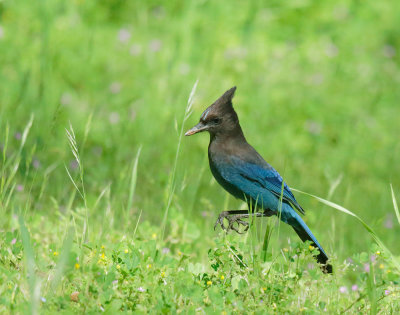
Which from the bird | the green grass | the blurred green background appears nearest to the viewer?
the green grass

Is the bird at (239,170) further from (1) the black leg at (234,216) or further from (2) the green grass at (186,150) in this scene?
(2) the green grass at (186,150)

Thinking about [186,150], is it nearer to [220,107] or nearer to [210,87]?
[220,107]

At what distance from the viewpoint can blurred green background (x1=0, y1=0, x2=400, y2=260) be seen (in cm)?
483

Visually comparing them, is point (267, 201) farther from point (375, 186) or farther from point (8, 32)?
point (8, 32)

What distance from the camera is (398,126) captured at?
676 centimetres

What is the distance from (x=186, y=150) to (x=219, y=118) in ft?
2.16

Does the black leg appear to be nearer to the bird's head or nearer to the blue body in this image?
the blue body

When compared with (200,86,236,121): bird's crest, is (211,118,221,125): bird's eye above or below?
below

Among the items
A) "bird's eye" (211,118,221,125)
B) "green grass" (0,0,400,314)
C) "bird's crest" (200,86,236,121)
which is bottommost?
"green grass" (0,0,400,314)

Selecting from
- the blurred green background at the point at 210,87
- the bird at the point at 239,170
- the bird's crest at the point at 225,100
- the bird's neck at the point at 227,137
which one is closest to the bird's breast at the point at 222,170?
the bird at the point at 239,170

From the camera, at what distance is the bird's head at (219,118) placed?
3285 millimetres

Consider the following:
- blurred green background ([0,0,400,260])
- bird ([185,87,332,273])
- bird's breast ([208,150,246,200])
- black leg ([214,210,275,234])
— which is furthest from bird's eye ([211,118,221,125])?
blurred green background ([0,0,400,260])

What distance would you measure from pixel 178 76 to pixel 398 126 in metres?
2.23

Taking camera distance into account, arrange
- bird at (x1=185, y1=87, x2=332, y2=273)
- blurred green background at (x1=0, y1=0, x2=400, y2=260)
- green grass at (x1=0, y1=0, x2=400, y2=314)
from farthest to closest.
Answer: blurred green background at (x1=0, y1=0, x2=400, y2=260) < bird at (x1=185, y1=87, x2=332, y2=273) < green grass at (x1=0, y1=0, x2=400, y2=314)
